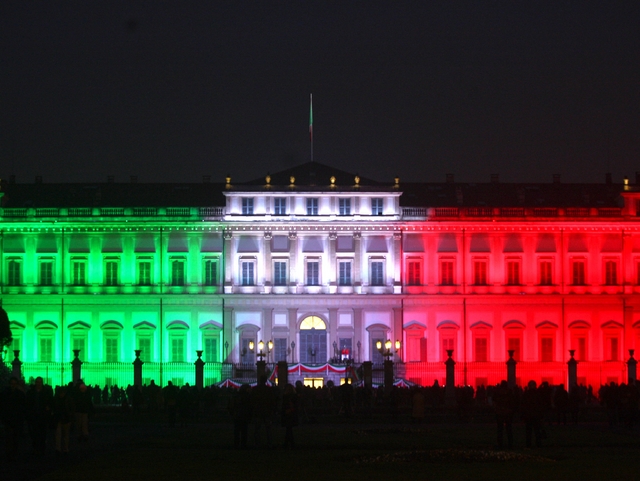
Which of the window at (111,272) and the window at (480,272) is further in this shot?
the window at (480,272)

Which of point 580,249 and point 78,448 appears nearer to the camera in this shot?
point 78,448

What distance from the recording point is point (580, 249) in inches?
2514

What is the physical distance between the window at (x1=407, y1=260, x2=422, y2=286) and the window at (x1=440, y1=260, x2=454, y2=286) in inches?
44.5

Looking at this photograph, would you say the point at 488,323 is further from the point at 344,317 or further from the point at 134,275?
the point at 134,275

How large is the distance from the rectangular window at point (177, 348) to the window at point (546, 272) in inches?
734

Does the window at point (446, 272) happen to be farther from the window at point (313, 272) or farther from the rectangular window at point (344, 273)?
the window at point (313, 272)

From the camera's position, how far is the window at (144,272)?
6269 centimetres

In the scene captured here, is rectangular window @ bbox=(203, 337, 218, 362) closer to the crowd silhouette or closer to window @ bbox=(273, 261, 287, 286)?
window @ bbox=(273, 261, 287, 286)

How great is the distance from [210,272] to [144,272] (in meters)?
3.35

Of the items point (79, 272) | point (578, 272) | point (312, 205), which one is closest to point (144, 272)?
point (79, 272)

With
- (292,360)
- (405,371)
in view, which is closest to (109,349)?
(292,360)

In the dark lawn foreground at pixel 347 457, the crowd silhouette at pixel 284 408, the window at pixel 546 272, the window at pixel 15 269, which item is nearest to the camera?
the dark lawn foreground at pixel 347 457

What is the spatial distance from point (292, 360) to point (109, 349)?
364 inches

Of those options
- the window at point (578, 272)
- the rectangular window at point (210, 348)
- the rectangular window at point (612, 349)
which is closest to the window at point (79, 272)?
the rectangular window at point (210, 348)
